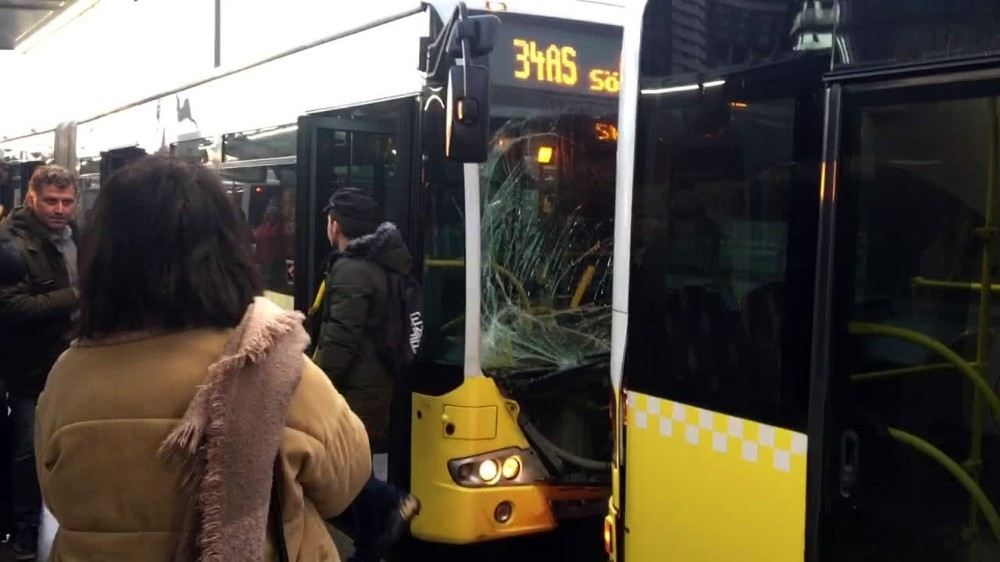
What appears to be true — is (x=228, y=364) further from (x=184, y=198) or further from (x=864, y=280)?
(x=864, y=280)

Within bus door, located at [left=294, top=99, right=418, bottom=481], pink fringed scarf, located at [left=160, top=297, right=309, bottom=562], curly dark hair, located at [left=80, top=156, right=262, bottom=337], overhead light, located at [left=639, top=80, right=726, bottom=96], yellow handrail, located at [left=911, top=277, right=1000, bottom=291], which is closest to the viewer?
pink fringed scarf, located at [left=160, top=297, right=309, bottom=562]

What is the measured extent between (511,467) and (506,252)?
0.99 meters

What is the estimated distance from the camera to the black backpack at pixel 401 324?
16.1ft

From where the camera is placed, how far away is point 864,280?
278cm

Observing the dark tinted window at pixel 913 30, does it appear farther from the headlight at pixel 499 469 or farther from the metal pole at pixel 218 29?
the metal pole at pixel 218 29

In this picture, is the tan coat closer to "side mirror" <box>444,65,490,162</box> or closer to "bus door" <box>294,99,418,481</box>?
"side mirror" <box>444,65,490,162</box>

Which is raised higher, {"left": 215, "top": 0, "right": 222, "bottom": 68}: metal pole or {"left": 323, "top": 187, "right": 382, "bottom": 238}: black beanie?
{"left": 215, "top": 0, "right": 222, "bottom": 68}: metal pole

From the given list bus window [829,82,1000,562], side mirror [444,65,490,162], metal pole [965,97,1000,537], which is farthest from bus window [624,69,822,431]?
side mirror [444,65,490,162]

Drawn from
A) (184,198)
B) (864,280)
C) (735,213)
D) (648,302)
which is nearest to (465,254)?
(648,302)

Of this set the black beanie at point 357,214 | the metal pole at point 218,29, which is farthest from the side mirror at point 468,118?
the metal pole at point 218,29

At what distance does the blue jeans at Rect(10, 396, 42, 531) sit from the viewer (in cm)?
486

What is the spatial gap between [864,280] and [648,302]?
0.77m

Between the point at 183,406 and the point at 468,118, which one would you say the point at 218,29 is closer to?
the point at 468,118

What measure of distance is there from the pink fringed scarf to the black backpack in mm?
3042
